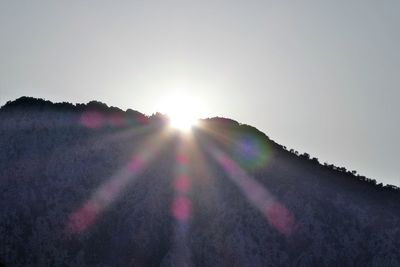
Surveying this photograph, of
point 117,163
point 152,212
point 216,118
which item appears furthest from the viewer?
point 216,118

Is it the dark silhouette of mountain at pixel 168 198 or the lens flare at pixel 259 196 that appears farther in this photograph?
the lens flare at pixel 259 196

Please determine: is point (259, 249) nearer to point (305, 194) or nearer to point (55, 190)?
point (305, 194)

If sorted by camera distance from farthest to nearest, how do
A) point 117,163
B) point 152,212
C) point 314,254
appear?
point 117,163, point 152,212, point 314,254

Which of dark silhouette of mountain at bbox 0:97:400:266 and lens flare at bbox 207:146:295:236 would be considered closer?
dark silhouette of mountain at bbox 0:97:400:266

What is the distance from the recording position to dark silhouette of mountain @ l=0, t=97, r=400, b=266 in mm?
37125

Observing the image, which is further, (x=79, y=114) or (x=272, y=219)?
(x=79, y=114)

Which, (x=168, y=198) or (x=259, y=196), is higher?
(x=259, y=196)

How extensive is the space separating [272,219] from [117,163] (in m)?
12.2

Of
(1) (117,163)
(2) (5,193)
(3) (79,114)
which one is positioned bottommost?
(2) (5,193)

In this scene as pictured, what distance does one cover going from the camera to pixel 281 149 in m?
43.8

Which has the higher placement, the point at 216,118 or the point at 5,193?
the point at 216,118

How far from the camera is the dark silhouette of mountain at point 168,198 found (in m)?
37.1

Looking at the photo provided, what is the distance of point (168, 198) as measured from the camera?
4050 cm

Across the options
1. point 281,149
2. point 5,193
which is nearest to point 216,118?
point 281,149
